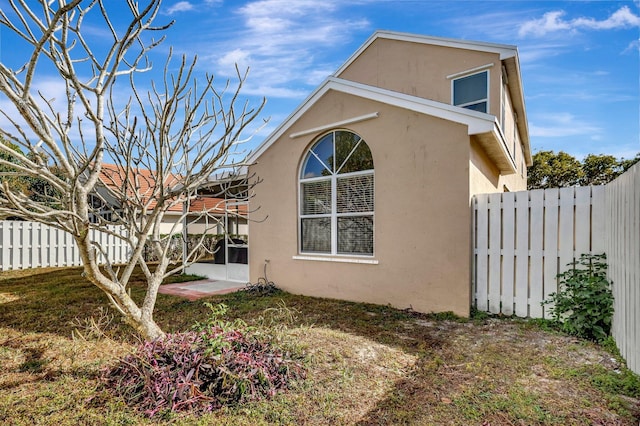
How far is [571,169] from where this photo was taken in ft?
81.4

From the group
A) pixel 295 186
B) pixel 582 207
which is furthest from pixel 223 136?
pixel 582 207

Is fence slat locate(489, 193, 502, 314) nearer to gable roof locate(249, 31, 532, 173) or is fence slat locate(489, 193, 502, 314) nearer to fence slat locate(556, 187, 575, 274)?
fence slat locate(556, 187, 575, 274)

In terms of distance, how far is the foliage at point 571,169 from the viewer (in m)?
24.3

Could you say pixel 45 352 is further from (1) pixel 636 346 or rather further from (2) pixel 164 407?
(1) pixel 636 346

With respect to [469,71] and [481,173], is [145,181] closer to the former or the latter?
[481,173]

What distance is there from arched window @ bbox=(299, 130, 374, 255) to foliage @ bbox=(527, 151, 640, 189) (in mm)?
23669

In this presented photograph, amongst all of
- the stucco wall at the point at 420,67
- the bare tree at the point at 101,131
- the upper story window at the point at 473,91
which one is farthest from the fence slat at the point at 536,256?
the bare tree at the point at 101,131

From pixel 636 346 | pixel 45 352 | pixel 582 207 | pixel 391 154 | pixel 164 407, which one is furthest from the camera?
A: pixel 391 154

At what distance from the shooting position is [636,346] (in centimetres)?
353

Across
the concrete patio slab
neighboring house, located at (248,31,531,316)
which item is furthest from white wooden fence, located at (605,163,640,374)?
the concrete patio slab

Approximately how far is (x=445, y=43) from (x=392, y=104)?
195 inches

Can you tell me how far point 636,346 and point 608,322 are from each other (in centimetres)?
161

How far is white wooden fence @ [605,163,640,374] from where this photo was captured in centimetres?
352

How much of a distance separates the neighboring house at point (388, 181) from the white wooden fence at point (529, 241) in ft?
1.44
